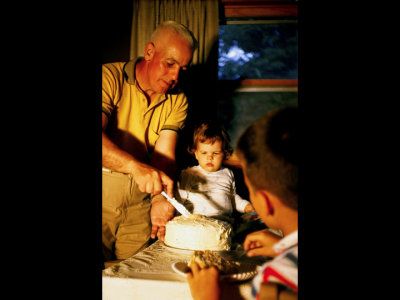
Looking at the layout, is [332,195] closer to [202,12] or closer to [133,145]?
[133,145]

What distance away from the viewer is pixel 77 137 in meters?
0.54

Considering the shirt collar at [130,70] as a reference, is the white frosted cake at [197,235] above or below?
below

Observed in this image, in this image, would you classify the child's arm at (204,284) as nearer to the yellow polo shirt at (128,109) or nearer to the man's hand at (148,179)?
the man's hand at (148,179)

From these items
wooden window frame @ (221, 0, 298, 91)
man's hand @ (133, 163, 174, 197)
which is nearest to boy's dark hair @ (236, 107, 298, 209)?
man's hand @ (133, 163, 174, 197)

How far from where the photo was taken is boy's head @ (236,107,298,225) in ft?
1.38

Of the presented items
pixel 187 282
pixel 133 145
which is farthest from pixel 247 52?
pixel 187 282

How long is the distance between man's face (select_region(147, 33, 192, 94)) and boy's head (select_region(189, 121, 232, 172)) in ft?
1.21

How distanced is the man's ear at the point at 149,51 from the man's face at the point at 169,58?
10 mm

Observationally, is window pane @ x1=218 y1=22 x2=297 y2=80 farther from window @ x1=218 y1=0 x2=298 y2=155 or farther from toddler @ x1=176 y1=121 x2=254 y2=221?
toddler @ x1=176 y1=121 x2=254 y2=221

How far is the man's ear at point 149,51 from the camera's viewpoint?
0.95m

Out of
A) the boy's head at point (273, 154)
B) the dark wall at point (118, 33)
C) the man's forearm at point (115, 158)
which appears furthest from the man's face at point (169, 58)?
the boy's head at point (273, 154)

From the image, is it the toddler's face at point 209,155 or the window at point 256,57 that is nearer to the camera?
the window at point 256,57

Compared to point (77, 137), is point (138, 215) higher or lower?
lower

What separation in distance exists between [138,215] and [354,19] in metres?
1.04
